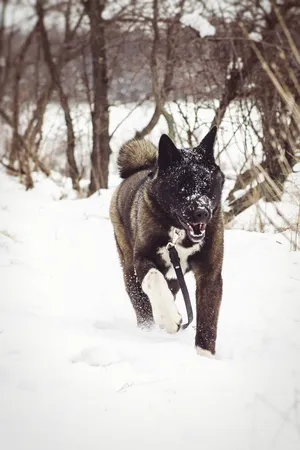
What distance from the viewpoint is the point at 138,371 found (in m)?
1.88

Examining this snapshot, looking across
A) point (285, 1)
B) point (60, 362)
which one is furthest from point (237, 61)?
point (60, 362)

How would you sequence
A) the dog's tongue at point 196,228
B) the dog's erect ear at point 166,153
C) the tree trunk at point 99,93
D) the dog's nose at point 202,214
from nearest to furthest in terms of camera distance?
1. the dog's nose at point 202,214
2. the dog's tongue at point 196,228
3. the dog's erect ear at point 166,153
4. the tree trunk at point 99,93

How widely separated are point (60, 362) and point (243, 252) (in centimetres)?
268

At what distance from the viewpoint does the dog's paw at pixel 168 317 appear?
7.84ft

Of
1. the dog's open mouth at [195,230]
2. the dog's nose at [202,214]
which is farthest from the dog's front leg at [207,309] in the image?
the dog's nose at [202,214]

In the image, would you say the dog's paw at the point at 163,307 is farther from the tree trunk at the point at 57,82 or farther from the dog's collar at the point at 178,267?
the tree trunk at the point at 57,82

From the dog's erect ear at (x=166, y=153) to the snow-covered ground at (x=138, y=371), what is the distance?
1116 mm

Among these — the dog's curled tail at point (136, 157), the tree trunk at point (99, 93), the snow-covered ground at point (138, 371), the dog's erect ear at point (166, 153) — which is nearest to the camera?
the snow-covered ground at point (138, 371)

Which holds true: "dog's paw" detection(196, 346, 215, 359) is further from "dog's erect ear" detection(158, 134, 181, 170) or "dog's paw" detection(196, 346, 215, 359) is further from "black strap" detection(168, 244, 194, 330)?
"dog's erect ear" detection(158, 134, 181, 170)

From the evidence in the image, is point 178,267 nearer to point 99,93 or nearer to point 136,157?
point 136,157

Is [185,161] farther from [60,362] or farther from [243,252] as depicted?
[243,252]

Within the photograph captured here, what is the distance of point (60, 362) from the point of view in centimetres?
190

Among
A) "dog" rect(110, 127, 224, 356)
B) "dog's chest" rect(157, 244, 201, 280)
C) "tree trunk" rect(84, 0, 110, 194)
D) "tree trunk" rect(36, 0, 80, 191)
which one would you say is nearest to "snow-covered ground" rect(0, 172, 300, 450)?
"dog" rect(110, 127, 224, 356)

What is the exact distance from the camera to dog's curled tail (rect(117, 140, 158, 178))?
11.9ft
